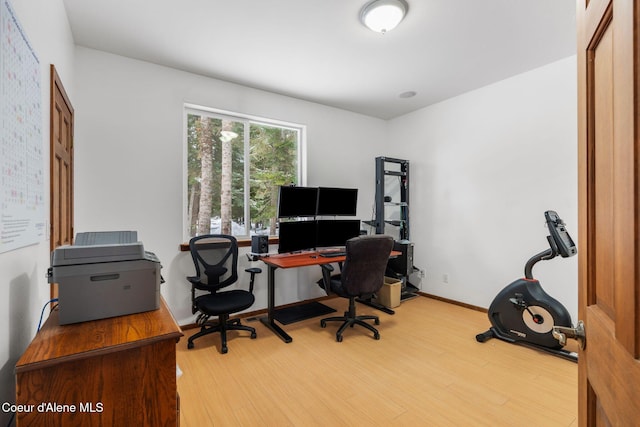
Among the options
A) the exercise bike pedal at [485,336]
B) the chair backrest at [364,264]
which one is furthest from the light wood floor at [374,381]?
the chair backrest at [364,264]

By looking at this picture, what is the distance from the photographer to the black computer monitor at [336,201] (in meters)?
3.69

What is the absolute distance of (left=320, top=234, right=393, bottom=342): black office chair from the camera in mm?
2766

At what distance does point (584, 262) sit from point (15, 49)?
6.59 feet

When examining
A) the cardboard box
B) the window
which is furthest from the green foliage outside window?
the cardboard box

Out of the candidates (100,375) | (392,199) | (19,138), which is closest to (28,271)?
(19,138)

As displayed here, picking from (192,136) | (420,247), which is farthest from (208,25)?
(420,247)

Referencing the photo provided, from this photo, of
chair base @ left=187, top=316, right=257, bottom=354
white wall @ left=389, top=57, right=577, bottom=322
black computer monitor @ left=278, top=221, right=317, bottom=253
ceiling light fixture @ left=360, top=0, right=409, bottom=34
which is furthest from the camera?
black computer monitor @ left=278, top=221, right=317, bottom=253

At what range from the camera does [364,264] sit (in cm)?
285

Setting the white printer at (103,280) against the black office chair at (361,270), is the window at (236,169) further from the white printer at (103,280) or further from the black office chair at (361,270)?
the white printer at (103,280)

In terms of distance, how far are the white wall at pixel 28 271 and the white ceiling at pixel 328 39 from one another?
69cm

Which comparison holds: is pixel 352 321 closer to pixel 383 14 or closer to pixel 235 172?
pixel 235 172

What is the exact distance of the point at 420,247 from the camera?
4.39 meters

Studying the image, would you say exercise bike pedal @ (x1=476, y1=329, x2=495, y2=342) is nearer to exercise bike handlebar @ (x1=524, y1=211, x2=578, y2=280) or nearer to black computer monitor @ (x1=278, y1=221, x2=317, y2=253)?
exercise bike handlebar @ (x1=524, y1=211, x2=578, y2=280)

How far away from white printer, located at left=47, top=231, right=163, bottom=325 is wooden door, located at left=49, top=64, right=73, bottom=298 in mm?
790
